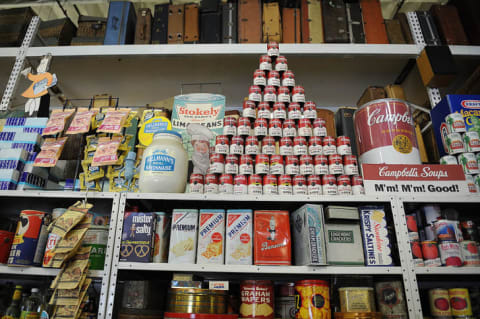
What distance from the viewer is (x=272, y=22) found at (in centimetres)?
235

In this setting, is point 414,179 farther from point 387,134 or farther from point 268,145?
point 268,145

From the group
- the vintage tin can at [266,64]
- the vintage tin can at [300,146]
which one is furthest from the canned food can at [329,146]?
the vintage tin can at [266,64]

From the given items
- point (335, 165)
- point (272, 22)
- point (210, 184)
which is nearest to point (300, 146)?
point (335, 165)

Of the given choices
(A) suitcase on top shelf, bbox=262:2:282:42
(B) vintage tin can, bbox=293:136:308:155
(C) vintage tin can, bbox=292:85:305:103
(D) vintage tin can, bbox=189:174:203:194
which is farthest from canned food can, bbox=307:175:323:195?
(A) suitcase on top shelf, bbox=262:2:282:42

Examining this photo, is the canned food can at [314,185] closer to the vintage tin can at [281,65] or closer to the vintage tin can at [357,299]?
the vintage tin can at [357,299]

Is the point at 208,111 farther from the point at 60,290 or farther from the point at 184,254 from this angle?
the point at 60,290

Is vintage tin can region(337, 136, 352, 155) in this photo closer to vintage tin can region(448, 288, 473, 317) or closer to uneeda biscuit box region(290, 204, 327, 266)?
uneeda biscuit box region(290, 204, 327, 266)

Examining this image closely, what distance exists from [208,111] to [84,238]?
41.7 inches

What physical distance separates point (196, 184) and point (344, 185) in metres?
0.76

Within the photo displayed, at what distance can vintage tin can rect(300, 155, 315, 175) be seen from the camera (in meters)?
1.65

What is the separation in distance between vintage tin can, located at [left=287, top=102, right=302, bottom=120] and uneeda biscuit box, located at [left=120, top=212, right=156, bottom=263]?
35.8 inches

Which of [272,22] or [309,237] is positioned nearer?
[309,237]

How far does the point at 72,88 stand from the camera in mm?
2793

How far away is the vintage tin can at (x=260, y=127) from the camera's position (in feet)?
5.70
